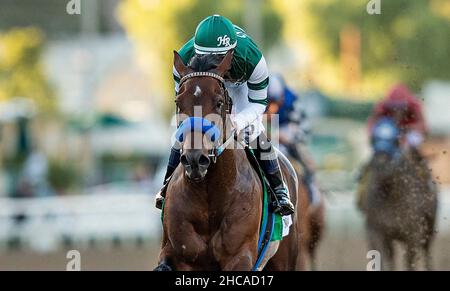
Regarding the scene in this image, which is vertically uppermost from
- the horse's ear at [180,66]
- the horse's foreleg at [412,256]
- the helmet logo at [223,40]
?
the helmet logo at [223,40]

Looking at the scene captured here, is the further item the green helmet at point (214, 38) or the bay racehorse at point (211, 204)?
the green helmet at point (214, 38)

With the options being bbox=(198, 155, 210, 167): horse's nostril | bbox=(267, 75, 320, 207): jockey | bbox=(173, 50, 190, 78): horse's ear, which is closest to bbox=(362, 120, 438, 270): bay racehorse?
bbox=(267, 75, 320, 207): jockey

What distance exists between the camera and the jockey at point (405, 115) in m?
10.4

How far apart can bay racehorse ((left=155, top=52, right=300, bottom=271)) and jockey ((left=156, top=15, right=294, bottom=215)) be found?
174mm

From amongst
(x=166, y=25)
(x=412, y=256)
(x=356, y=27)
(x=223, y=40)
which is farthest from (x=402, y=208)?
(x=166, y=25)

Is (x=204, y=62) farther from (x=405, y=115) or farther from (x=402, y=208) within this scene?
(x=405, y=115)

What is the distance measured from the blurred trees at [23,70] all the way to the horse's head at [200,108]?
63.3ft

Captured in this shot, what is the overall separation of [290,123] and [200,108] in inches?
178

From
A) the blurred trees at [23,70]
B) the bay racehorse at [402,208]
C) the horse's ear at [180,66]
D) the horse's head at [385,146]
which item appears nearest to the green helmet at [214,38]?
the horse's ear at [180,66]

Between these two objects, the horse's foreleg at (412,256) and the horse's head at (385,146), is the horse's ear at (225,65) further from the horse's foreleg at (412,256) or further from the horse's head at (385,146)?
the horse's head at (385,146)

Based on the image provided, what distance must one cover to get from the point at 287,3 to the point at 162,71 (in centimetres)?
408

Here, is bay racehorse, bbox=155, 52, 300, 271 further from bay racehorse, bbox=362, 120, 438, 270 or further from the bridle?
bay racehorse, bbox=362, 120, 438, 270

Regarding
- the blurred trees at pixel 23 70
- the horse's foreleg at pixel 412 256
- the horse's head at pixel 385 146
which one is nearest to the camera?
the horse's foreleg at pixel 412 256

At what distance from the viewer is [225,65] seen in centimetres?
591
